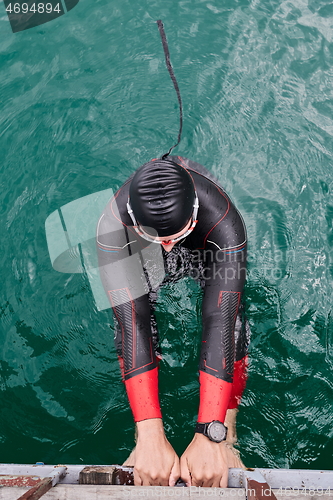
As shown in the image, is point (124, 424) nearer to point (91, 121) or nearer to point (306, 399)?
point (306, 399)

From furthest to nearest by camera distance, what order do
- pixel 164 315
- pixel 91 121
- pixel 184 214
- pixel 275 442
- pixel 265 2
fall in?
pixel 265 2, pixel 91 121, pixel 164 315, pixel 275 442, pixel 184 214

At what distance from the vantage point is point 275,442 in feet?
11.7

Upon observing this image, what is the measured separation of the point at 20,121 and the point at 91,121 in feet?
3.24

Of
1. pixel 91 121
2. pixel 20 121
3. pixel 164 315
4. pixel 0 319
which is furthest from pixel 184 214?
pixel 20 121

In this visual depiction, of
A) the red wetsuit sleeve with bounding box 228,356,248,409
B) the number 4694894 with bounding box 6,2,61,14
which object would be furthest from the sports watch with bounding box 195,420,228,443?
the number 4694894 with bounding box 6,2,61,14

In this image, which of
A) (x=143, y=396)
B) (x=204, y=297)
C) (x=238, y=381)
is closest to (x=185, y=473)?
(x=143, y=396)

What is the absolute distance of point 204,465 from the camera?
8.28ft

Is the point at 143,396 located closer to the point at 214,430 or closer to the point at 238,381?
the point at 214,430

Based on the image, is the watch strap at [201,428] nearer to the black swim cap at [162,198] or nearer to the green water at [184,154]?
the green water at [184,154]

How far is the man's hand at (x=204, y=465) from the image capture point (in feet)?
8.16

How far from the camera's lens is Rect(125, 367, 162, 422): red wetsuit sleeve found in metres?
2.79

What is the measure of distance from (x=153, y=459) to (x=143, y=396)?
1.35 ft

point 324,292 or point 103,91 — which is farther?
point 103,91

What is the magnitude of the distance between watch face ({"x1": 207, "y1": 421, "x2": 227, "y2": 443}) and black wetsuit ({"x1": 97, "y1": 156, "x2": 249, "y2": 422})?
0.05m
